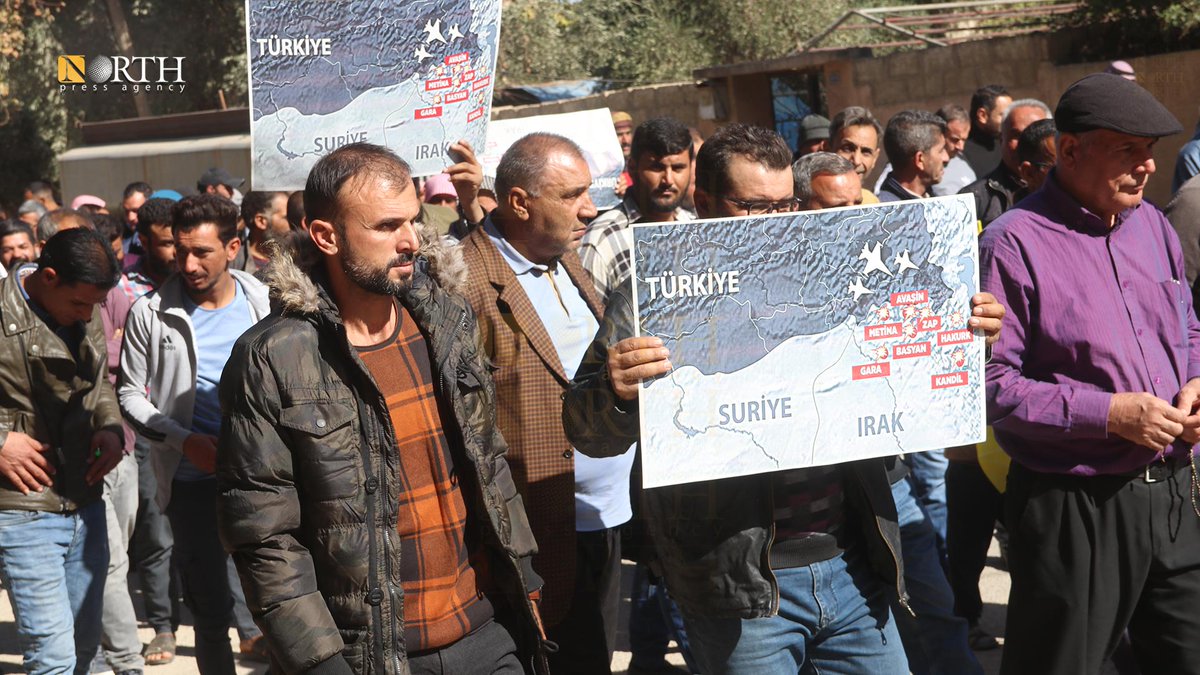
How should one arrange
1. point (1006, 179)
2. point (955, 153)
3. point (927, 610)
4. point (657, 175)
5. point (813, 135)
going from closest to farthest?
point (927, 610)
point (657, 175)
point (1006, 179)
point (813, 135)
point (955, 153)

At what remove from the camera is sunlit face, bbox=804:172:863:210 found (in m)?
4.89

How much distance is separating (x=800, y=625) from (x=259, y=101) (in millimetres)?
3131

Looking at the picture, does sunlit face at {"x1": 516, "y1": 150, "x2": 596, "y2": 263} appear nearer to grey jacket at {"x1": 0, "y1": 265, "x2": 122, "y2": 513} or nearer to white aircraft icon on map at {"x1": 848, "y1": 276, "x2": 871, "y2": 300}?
white aircraft icon on map at {"x1": 848, "y1": 276, "x2": 871, "y2": 300}

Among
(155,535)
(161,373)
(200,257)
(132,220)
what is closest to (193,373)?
(161,373)

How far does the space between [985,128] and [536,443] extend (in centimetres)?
619

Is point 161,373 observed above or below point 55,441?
above

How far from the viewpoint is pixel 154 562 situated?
684cm

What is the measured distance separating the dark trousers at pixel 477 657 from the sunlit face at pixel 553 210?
1.39m

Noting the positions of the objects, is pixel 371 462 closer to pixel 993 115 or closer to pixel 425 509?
pixel 425 509

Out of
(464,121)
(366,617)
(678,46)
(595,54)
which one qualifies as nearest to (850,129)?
(464,121)

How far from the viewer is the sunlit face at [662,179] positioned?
5.92 m

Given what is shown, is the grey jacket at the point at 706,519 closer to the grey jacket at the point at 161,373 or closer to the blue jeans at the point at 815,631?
the blue jeans at the point at 815,631

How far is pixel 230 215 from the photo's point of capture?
5125mm

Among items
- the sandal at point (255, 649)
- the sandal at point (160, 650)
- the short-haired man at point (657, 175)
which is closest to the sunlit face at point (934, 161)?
the short-haired man at point (657, 175)
